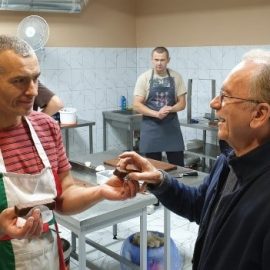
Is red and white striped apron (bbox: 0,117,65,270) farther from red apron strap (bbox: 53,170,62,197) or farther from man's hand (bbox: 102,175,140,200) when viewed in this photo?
man's hand (bbox: 102,175,140,200)

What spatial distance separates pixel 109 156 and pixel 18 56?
1.66 metres

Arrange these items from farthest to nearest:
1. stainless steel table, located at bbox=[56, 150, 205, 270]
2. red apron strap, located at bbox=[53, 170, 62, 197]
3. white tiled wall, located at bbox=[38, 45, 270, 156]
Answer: white tiled wall, located at bbox=[38, 45, 270, 156] < stainless steel table, located at bbox=[56, 150, 205, 270] < red apron strap, located at bbox=[53, 170, 62, 197]

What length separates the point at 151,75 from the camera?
3.91m

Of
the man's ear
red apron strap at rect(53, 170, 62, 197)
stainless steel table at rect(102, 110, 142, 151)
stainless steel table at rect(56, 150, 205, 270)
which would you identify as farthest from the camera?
stainless steel table at rect(102, 110, 142, 151)

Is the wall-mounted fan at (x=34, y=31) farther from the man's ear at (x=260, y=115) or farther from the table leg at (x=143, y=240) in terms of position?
the man's ear at (x=260, y=115)

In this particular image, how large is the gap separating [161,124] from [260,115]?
9.13 feet

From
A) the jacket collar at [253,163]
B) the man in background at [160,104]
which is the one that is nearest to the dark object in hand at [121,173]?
the jacket collar at [253,163]

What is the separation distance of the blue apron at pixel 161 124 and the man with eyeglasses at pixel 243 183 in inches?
103

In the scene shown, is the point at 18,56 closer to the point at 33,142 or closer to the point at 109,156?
the point at 33,142

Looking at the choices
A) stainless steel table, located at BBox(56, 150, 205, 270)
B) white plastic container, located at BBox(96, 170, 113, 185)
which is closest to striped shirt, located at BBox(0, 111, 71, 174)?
stainless steel table, located at BBox(56, 150, 205, 270)

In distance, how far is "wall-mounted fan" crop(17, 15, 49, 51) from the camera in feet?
13.5

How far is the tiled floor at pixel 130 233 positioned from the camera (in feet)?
A: 9.67

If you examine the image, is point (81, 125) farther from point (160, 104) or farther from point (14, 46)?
point (14, 46)

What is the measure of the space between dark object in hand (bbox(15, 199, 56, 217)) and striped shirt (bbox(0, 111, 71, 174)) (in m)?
0.11
